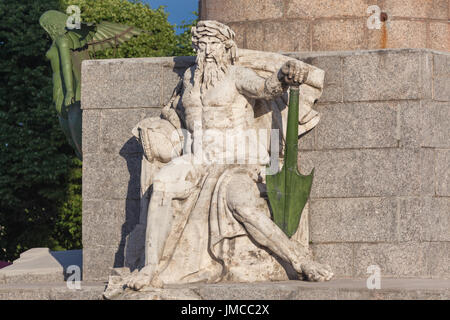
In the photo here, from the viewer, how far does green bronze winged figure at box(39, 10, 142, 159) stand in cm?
1355

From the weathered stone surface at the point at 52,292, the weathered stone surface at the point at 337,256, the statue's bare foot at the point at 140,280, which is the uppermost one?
the weathered stone surface at the point at 337,256

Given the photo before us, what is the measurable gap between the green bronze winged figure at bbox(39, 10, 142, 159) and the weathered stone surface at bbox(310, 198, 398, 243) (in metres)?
3.94

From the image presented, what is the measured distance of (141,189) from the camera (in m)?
10.7

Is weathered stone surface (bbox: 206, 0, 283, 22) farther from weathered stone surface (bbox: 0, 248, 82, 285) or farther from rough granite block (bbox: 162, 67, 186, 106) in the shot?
weathered stone surface (bbox: 0, 248, 82, 285)

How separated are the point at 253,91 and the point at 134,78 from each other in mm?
1652

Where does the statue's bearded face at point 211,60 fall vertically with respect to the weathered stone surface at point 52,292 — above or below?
above

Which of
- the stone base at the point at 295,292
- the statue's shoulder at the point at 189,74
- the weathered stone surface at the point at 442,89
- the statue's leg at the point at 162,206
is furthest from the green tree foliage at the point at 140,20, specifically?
the stone base at the point at 295,292

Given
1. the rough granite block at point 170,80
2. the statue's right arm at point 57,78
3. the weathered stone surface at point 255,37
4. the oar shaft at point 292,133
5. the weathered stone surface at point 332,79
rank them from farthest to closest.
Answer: the statue's right arm at point 57,78
the weathered stone surface at point 255,37
the rough granite block at point 170,80
the weathered stone surface at point 332,79
the oar shaft at point 292,133

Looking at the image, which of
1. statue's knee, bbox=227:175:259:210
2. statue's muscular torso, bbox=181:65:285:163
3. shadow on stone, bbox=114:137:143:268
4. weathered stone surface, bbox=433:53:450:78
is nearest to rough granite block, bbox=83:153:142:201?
shadow on stone, bbox=114:137:143:268

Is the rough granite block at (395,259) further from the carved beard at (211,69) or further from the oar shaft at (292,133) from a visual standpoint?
the carved beard at (211,69)

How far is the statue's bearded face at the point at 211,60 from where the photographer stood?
34.4 feet

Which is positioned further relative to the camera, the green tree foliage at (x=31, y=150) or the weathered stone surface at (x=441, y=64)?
the green tree foliage at (x=31, y=150)

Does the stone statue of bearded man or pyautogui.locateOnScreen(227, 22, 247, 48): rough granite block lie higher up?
pyautogui.locateOnScreen(227, 22, 247, 48): rough granite block
